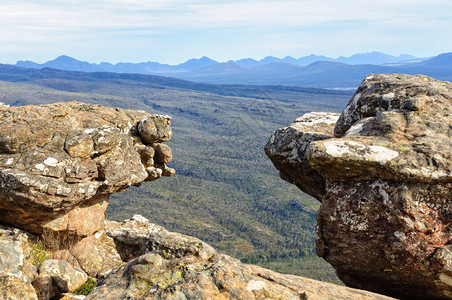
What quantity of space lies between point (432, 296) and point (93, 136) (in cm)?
1494

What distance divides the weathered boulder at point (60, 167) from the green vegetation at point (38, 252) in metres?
0.66

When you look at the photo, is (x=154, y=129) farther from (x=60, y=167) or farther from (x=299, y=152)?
(x=299, y=152)

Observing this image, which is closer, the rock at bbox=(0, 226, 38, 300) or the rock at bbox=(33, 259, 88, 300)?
the rock at bbox=(0, 226, 38, 300)

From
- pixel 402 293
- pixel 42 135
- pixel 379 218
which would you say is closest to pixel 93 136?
pixel 42 135

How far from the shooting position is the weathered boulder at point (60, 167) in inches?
605

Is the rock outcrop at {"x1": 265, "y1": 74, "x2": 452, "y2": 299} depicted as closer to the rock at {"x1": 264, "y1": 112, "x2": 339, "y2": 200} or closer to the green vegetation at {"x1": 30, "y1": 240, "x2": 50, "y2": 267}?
the rock at {"x1": 264, "y1": 112, "x2": 339, "y2": 200}

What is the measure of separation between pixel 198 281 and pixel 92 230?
12190 mm

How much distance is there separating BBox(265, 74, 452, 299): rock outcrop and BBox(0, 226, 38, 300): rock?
8245 millimetres

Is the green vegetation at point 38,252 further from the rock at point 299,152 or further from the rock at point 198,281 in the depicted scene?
the rock at point 299,152

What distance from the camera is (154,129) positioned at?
75.2ft

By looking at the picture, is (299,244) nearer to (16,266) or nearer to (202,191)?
(202,191)

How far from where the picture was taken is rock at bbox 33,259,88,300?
1110 centimetres

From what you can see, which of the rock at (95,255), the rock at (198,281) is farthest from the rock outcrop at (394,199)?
the rock at (95,255)

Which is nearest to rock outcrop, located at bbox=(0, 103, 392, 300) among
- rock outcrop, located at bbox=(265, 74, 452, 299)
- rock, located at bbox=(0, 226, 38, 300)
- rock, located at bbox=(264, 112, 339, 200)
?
rock, located at bbox=(0, 226, 38, 300)
